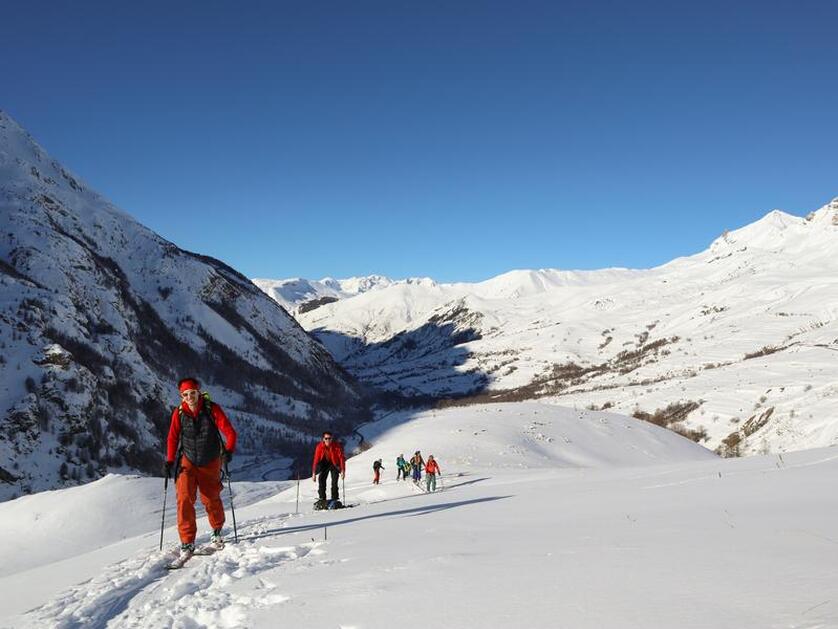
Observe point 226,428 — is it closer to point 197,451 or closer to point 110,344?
point 197,451

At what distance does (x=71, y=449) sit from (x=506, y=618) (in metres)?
56.6

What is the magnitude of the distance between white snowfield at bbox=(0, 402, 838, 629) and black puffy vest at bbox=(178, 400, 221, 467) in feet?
4.96

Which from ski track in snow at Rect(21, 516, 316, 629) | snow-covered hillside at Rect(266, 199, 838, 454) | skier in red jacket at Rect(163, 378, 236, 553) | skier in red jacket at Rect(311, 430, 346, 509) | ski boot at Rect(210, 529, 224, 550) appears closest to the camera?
ski track in snow at Rect(21, 516, 316, 629)

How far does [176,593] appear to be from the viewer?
584cm

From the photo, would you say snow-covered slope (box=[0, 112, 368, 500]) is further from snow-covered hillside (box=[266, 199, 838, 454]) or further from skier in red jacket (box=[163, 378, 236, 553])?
snow-covered hillside (box=[266, 199, 838, 454])

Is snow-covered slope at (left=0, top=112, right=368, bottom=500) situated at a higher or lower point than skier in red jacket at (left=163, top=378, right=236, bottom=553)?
higher

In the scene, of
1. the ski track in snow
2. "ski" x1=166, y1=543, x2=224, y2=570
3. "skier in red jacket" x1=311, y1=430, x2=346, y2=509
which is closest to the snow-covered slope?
"skier in red jacket" x1=311, y1=430, x2=346, y2=509

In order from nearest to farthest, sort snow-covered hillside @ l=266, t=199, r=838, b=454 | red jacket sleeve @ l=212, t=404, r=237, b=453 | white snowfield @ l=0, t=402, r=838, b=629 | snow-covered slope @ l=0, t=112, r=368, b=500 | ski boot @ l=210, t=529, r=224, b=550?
1. white snowfield @ l=0, t=402, r=838, b=629
2. ski boot @ l=210, t=529, r=224, b=550
3. red jacket sleeve @ l=212, t=404, r=237, b=453
4. snow-covered slope @ l=0, t=112, r=368, b=500
5. snow-covered hillside @ l=266, t=199, r=838, b=454

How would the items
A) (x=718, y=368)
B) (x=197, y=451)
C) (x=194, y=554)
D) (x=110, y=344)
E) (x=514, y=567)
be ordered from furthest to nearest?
(x=718, y=368) < (x=110, y=344) < (x=197, y=451) < (x=194, y=554) < (x=514, y=567)

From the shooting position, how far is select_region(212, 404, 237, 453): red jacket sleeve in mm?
8563

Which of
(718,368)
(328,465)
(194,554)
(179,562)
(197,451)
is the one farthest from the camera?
(718,368)

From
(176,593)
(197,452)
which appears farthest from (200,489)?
(176,593)

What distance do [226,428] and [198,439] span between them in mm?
470

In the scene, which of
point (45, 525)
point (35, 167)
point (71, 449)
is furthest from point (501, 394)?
point (45, 525)
